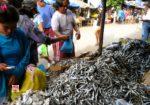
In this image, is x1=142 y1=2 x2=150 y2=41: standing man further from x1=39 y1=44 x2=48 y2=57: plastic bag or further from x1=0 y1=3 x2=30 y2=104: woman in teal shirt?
x1=0 y1=3 x2=30 y2=104: woman in teal shirt

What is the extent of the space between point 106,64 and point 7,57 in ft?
6.91

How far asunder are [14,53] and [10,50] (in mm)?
75

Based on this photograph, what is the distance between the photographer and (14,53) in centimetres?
643

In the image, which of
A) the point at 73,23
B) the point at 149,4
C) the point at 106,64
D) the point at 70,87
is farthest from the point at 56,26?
the point at 149,4

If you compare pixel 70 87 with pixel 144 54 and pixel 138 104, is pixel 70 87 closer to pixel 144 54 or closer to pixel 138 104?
pixel 138 104

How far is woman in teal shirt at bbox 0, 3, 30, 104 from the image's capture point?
616 centimetres

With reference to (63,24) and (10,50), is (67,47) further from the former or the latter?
(10,50)

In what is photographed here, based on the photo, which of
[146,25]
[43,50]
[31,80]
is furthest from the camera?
[146,25]

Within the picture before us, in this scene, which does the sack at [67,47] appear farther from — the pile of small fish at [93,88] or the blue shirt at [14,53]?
the blue shirt at [14,53]

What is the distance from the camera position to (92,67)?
758 centimetres

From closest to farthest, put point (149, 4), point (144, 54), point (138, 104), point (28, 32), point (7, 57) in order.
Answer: point (7, 57)
point (138, 104)
point (28, 32)
point (144, 54)
point (149, 4)

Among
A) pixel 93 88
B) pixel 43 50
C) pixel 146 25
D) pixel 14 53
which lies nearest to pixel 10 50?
pixel 14 53

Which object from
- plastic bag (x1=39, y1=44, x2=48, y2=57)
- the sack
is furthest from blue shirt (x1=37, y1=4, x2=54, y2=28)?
the sack

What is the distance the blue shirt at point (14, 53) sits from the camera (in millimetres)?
6348
